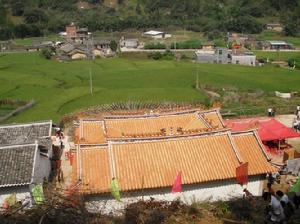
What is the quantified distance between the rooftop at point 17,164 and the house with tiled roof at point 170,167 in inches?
84.6

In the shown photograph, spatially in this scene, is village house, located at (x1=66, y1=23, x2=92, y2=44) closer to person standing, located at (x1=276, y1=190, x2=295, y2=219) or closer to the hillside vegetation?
the hillside vegetation

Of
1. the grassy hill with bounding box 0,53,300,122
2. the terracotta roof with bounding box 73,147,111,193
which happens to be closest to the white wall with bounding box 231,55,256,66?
the grassy hill with bounding box 0,53,300,122

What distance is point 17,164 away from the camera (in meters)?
17.9

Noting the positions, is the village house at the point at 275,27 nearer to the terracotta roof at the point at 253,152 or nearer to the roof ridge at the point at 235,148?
the terracotta roof at the point at 253,152

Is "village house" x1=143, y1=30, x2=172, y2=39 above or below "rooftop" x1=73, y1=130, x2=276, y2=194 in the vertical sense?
above

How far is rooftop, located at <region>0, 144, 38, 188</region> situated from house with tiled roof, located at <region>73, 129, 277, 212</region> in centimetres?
215

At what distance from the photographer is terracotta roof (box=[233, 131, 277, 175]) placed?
55.3ft

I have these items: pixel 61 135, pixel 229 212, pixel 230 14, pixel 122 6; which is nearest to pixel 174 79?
pixel 61 135

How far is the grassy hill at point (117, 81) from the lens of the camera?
37844 millimetres

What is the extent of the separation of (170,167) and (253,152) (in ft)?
11.5

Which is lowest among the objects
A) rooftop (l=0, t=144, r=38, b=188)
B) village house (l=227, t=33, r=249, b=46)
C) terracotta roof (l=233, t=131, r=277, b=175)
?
rooftop (l=0, t=144, r=38, b=188)

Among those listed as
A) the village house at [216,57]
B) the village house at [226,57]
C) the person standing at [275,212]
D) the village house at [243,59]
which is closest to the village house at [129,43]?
the village house at [226,57]

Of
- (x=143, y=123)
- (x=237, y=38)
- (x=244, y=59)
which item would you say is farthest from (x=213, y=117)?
(x=237, y=38)

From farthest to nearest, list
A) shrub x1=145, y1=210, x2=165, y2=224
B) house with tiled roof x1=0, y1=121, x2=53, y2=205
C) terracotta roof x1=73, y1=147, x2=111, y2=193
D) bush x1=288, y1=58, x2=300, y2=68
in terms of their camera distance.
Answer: bush x1=288, y1=58, x2=300, y2=68
house with tiled roof x1=0, y1=121, x2=53, y2=205
terracotta roof x1=73, y1=147, x2=111, y2=193
shrub x1=145, y1=210, x2=165, y2=224
